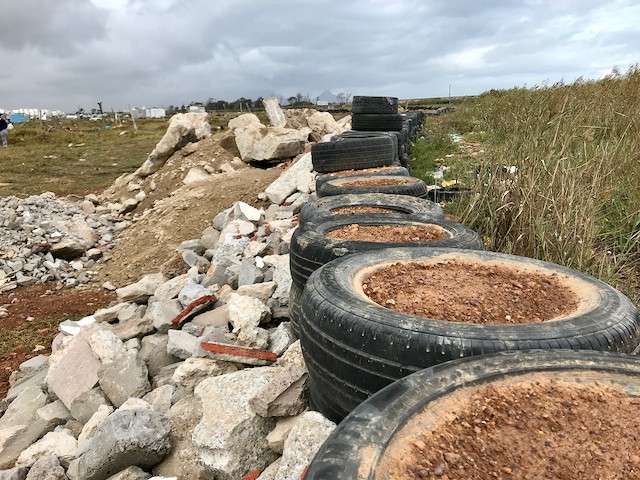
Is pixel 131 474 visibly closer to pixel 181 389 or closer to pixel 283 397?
pixel 181 389

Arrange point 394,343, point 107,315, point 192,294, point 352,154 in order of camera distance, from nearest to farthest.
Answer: point 394,343
point 192,294
point 107,315
point 352,154

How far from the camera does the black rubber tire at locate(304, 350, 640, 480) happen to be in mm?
1152

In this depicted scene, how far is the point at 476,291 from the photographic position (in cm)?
242

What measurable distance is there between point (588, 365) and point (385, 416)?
75 centimetres

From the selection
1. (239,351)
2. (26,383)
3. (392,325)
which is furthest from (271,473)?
(26,383)

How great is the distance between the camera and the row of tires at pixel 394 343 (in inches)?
50.3

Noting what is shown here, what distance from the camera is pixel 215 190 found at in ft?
31.9

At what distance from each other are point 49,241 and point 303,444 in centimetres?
856

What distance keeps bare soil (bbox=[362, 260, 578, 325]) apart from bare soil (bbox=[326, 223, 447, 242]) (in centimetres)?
73

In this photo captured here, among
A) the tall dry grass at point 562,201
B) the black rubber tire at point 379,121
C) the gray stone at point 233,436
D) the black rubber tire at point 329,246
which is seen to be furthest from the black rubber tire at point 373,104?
the gray stone at point 233,436

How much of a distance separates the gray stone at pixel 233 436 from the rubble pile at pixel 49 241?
6267 mm

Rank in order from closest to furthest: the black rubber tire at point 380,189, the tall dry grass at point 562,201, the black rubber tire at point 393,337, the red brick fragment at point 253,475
→ 1. the black rubber tire at point 393,337
2. the red brick fragment at point 253,475
3. the tall dry grass at point 562,201
4. the black rubber tire at point 380,189

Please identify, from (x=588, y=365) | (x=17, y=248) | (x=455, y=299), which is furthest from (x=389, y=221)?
(x=17, y=248)

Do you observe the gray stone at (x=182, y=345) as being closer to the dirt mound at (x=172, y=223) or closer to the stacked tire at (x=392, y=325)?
the stacked tire at (x=392, y=325)
